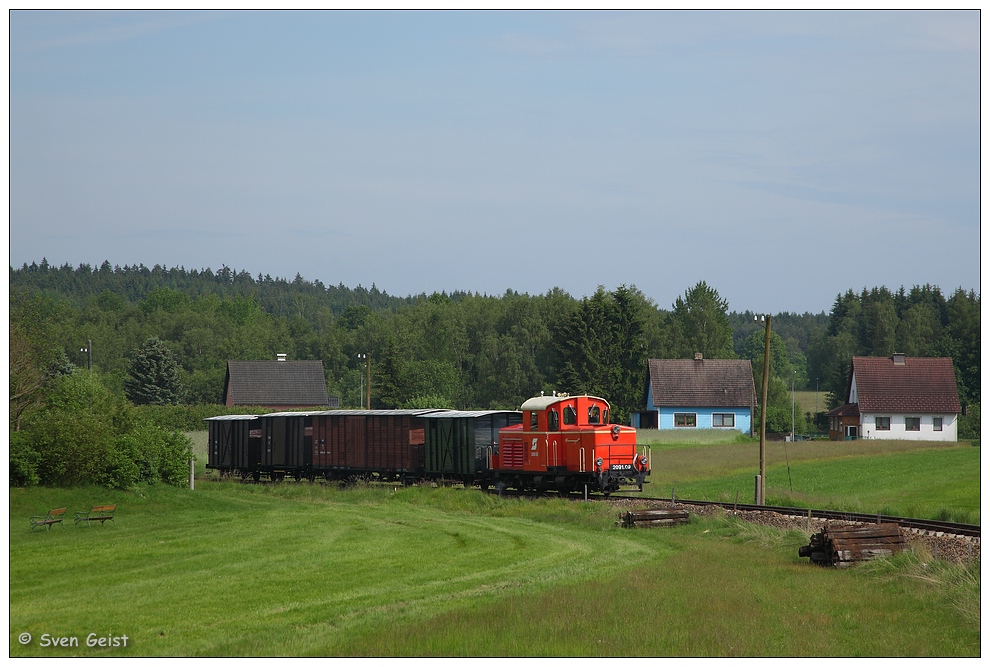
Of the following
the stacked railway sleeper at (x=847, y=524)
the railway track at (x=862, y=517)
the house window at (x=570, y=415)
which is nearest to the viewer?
the stacked railway sleeper at (x=847, y=524)

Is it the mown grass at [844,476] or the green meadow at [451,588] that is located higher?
the mown grass at [844,476]

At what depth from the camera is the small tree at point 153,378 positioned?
102625 millimetres

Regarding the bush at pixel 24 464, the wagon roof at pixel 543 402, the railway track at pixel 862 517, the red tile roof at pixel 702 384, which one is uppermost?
the red tile roof at pixel 702 384

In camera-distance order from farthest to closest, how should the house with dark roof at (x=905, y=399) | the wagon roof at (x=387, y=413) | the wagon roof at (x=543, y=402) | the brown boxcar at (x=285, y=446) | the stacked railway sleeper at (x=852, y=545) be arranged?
the house with dark roof at (x=905, y=399)
the brown boxcar at (x=285, y=446)
the wagon roof at (x=387, y=413)
the wagon roof at (x=543, y=402)
the stacked railway sleeper at (x=852, y=545)

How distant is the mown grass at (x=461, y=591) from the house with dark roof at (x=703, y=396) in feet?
179

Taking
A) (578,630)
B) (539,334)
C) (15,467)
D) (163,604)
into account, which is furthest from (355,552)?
(539,334)

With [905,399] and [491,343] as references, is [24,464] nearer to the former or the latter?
[905,399]

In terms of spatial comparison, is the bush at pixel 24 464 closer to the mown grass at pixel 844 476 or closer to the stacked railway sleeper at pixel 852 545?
the mown grass at pixel 844 476

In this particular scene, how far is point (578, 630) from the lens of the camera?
52.4 ft

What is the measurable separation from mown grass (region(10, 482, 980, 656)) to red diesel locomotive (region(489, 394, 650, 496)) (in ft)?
12.9

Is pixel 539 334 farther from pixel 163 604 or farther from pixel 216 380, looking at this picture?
pixel 163 604

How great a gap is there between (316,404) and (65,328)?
3701cm

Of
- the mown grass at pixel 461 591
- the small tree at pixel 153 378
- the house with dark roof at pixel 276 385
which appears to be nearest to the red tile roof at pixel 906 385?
the house with dark roof at pixel 276 385

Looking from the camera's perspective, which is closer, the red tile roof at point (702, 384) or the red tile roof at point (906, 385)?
the red tile roof at point (906, 385)
